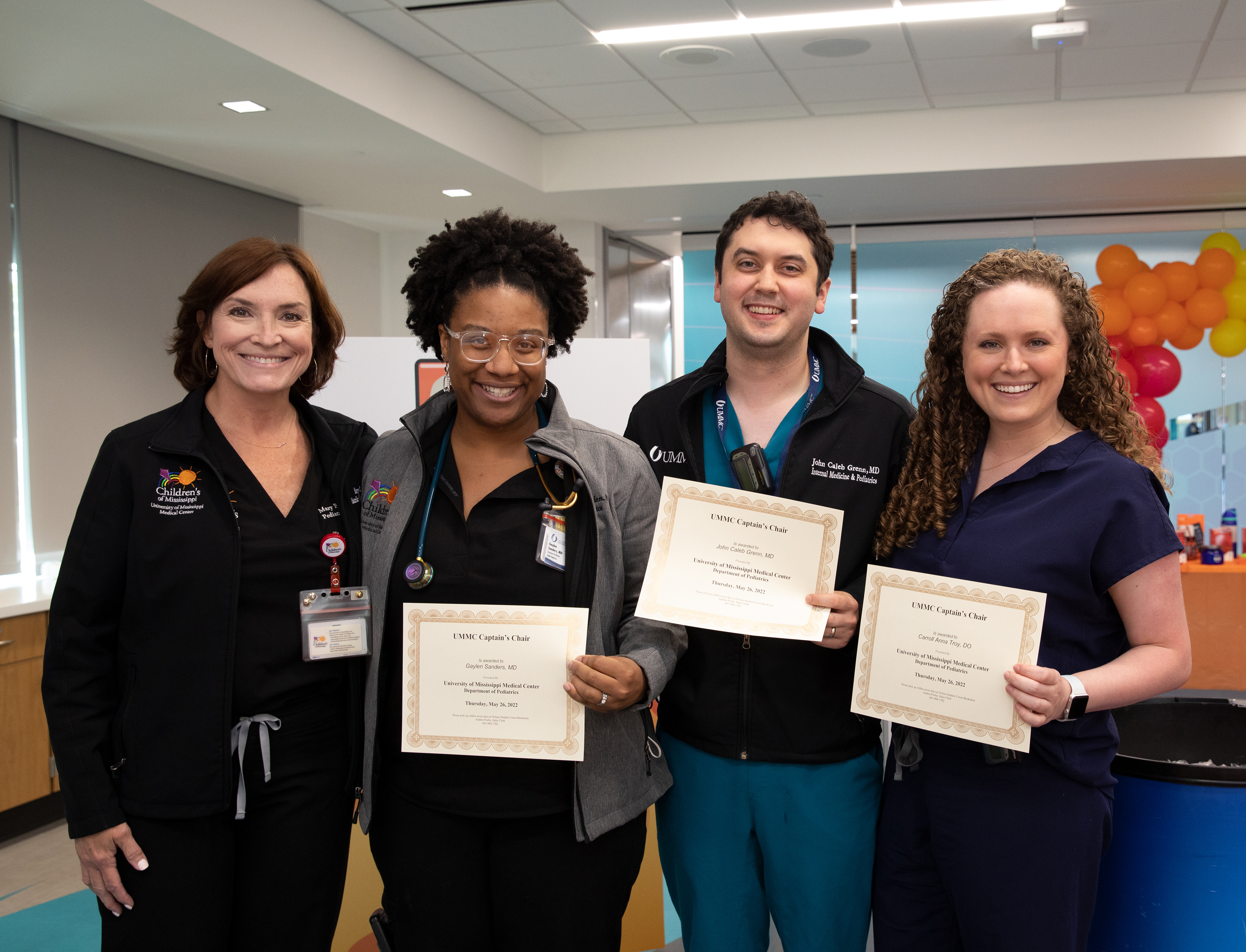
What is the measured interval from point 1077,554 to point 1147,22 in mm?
4622

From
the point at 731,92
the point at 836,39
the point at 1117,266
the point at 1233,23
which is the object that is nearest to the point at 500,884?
the point at 836,39

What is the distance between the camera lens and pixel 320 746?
1762 mm

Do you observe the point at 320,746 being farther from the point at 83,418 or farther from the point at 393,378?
the point at 83,418

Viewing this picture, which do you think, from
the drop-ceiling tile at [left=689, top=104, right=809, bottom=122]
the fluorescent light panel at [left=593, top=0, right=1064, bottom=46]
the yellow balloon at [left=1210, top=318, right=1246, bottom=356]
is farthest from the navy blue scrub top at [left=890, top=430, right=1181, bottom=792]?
the yellow balloon at [left=1210, top=318, right=1246, bottom=356]

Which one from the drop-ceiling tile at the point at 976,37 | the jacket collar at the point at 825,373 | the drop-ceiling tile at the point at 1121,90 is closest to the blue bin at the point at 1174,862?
the jacket collar at the point at 825,373

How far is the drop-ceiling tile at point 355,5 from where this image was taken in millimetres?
4691

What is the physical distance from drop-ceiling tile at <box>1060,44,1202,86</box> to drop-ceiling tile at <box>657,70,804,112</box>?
5.42 feet

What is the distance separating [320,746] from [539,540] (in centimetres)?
57

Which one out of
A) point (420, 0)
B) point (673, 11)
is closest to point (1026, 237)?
point (673, 11)

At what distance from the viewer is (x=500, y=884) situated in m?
1.66

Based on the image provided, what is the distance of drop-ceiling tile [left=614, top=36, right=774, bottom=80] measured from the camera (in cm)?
523

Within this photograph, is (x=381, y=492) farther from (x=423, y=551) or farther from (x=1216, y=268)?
(x=1216, y=268)

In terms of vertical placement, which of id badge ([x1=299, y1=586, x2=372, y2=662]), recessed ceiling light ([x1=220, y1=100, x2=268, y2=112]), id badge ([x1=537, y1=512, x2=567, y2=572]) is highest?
recessed ceiling light ([x1=220, y1=100, x2=268, y2=112])

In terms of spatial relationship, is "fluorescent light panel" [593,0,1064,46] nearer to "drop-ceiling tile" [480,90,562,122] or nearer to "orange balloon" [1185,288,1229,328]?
"drop-ceiling tile" [480,90,562,122]
